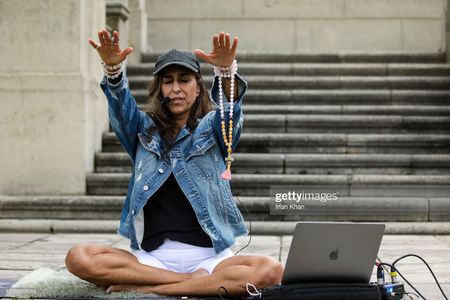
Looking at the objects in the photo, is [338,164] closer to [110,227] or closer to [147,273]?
[110,227]

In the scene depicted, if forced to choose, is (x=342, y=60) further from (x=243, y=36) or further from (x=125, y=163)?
(x=125, y=163)

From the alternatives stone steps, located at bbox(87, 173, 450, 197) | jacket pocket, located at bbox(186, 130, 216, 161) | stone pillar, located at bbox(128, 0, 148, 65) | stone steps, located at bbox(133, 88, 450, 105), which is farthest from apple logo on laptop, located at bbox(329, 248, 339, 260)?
stone pillar, located at bbox(128, 0, 148, 65)

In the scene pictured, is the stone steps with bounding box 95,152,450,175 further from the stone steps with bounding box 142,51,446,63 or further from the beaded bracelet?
the beaded bracelet

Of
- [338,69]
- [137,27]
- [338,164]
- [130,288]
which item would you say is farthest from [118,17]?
[130,288]

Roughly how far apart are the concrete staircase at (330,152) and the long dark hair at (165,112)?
2112 millimetres

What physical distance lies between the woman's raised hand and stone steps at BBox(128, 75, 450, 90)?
5.83 meters

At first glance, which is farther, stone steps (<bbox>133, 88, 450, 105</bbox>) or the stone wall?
the stone wall

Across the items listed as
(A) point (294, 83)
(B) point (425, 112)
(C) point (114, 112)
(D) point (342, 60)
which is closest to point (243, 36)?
(D) point (342, 60)

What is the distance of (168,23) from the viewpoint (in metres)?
13.4

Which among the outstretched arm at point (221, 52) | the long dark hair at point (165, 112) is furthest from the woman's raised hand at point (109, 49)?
the outstretched arm at point (221, 52)

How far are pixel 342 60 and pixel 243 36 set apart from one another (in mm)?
2821

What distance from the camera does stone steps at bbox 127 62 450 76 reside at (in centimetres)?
1010

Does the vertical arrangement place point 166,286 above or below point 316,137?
below

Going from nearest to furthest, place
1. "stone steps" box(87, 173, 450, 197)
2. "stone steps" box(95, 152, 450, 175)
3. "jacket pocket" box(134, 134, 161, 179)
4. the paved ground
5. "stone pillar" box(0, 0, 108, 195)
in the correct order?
"jacket pocket" box(134, 134, 161, 179)
the paved ground
"stone steps" box(87, 173, 450, 197)
"stone pillar" box(0, 0, 108, 195)
"stone steps" box(95, 152, 450, 175)
